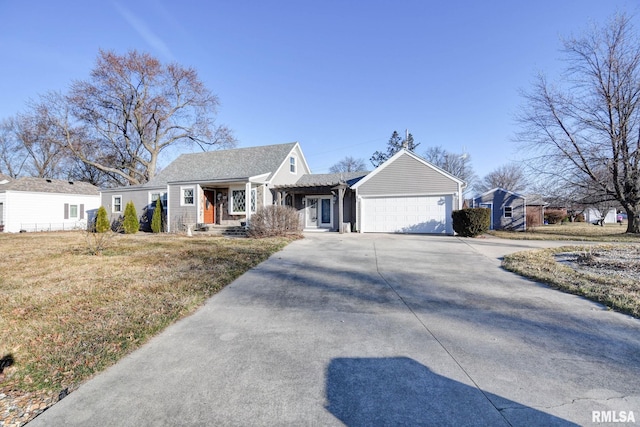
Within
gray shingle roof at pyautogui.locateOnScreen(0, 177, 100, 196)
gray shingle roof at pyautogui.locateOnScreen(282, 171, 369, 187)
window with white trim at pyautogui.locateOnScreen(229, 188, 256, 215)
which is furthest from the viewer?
gray shingle roof at pyautogui.locateOnScreen(0, 177, 100, 196)

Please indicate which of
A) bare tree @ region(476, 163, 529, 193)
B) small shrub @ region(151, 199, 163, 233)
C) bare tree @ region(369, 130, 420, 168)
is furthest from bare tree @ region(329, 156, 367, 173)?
small shrub @ region(151, 199, 163, 233)

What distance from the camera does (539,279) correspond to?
6203 millimetres

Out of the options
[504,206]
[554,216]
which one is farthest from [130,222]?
[554,216]

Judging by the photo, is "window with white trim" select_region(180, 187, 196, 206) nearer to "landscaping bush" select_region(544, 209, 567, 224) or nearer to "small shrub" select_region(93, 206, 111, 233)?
"small shrub" select_region(93, 206, 111, 233)

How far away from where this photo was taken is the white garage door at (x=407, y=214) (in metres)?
16.5

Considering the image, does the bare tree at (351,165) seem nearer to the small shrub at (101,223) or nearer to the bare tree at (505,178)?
the bare tree at (505,178)

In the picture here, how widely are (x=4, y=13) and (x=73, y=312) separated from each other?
14410 millimetres

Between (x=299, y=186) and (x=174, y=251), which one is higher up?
(x=299, y=186)

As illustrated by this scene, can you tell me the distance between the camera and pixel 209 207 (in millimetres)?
18953

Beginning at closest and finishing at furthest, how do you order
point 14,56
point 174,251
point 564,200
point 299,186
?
point 174,251 → point 14,56 → point 299,186 → point 564,200

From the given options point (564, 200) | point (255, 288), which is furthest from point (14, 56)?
point (564, 200)

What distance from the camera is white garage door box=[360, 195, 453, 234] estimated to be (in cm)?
1649

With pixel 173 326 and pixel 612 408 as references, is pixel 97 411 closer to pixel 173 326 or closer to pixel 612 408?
pixel 173 326

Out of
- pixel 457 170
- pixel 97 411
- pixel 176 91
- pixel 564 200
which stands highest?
pixel 176 91
